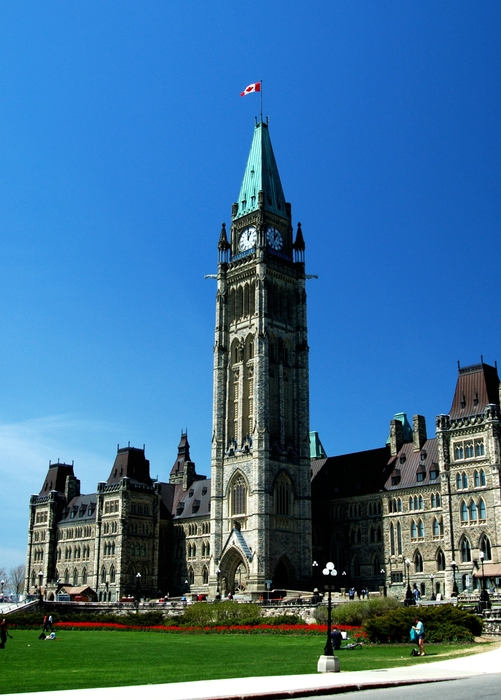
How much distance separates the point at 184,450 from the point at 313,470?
26310mm

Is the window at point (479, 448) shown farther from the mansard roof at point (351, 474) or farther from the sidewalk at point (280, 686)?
the sidewalk at point (280, 686)

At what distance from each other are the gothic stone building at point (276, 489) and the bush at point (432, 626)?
96.8ft

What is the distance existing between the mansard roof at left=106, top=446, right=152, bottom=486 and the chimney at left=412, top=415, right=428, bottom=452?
1420 inches

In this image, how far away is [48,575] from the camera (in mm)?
109438

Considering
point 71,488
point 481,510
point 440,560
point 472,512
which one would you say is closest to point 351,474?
point 440,560

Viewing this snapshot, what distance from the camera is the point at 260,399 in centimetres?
8525

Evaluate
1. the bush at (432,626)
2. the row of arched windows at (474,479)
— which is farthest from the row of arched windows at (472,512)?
the bush at (432,626)

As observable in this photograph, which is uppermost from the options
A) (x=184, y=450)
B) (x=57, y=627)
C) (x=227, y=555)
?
(x=184, y=450)

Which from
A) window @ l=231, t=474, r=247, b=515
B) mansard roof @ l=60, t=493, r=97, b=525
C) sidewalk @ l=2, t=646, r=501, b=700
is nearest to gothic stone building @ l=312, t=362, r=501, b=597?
window @ l=231, t=474, r=247, b=515

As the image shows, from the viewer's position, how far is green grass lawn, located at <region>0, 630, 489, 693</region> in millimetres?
24234

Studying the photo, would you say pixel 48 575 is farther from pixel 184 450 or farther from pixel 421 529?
pixel 421 529

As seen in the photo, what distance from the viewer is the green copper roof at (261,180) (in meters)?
95.3

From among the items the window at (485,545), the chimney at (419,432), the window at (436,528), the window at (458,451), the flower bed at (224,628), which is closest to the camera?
the flower bed at (224,628)

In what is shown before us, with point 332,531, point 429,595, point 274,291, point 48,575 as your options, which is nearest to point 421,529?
point 429,595
